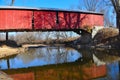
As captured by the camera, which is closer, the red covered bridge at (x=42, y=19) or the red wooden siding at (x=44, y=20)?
the red covered bridge at (x=42, y=19)

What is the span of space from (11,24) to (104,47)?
11.2 metres

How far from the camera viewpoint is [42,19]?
1356 inches

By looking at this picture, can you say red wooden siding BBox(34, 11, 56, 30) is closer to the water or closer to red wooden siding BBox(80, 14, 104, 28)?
red wooden siding BBox(80, 14, 104, 28)

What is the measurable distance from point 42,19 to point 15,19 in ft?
12.1

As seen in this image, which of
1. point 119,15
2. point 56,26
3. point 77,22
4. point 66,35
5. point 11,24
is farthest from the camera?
point 66,35

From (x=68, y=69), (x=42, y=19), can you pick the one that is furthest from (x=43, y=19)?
(x=68, y=69)

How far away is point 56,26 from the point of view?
35594 millimetres

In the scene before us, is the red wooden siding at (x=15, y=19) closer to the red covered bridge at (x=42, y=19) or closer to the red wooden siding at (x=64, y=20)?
the red covered bridge at (x=42, y=19)

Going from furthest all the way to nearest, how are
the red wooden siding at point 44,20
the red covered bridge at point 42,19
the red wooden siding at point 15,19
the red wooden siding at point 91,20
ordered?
the red wooden siding at point 91,20 < the red wooden siding at point 44,20 < the red covered bridge at point 42,19 < the red wooden siding at point 15,19

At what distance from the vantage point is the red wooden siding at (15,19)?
3170 centimetres

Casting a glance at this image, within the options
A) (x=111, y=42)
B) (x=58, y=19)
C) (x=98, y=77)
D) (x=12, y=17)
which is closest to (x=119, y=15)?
(x=111, y=42)

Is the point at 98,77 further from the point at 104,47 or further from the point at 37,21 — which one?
the point at 37,21

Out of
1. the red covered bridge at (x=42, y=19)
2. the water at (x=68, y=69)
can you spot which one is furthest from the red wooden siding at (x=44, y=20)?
the water at (x=68, y=69)

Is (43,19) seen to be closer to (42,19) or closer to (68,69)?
(42,19)
